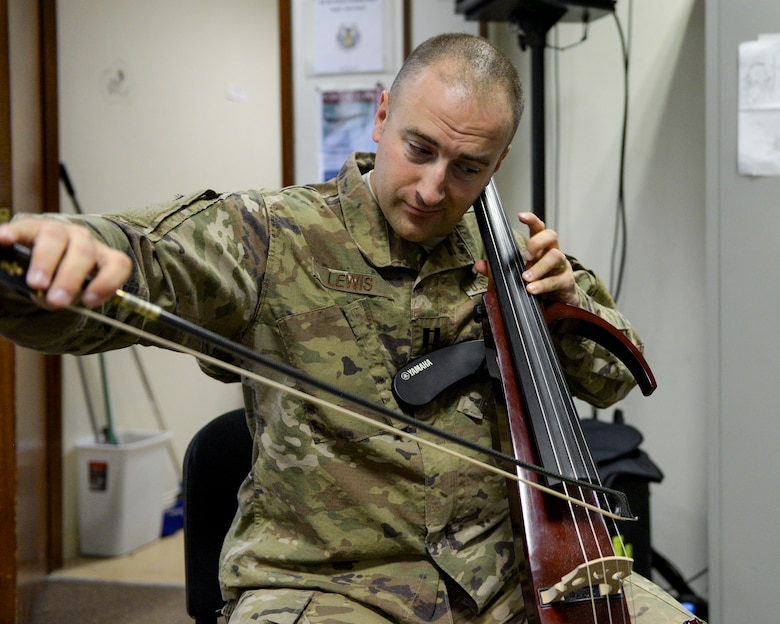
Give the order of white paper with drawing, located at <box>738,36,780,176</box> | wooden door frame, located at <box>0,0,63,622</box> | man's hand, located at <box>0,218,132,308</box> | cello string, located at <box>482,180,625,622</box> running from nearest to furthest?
man's hand, located at <box>0,218,132,308</box> → cello string, located at <box>482,180,625,622</box> → white paper with drawing, located at <box>738,36,780,176</box> → wooden door frame, located at <box>0,0,63,622</box>

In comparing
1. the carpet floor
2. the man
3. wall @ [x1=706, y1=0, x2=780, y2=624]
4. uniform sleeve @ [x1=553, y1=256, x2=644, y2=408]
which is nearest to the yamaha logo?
the man

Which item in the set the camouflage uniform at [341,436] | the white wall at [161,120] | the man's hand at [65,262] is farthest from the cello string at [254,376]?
the white wall at [161,120]

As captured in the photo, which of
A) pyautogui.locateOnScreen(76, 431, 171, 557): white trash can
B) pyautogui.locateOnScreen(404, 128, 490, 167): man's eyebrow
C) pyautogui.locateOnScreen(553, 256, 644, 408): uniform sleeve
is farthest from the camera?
pyautogui.locateOnScreen(76, 431, 171, 557): white trash can

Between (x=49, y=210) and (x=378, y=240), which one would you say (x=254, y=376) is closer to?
(x=378, y=240)

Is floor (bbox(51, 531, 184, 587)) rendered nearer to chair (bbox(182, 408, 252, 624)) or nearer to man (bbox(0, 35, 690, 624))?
chair (bbox(182, 408, 252, 624))

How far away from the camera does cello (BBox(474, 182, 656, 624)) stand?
2.61 ft

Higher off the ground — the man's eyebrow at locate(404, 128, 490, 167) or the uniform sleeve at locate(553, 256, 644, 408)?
the man's eyebrow at locate(404, 128, 490, 167)

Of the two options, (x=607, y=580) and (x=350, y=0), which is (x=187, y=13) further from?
(x=607, y=580)

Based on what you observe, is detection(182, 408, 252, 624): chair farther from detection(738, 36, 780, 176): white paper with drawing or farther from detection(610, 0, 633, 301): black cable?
detection(610, 0, 633, 301): black cable

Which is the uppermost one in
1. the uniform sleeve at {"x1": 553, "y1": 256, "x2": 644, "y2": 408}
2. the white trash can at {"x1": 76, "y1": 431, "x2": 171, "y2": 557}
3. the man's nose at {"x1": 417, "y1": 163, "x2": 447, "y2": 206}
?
the man's nose at {"x1": 417, "y1": 163, "x2": 447, "y2": 206}

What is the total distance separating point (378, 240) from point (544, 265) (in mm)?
232

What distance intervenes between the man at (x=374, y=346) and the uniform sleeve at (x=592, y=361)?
126mm

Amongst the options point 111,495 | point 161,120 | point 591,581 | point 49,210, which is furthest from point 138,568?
point 591,581

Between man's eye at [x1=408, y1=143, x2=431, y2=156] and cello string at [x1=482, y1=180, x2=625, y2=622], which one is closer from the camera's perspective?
cello string at [x1=482, y1=180, x2=625, y2=622]
